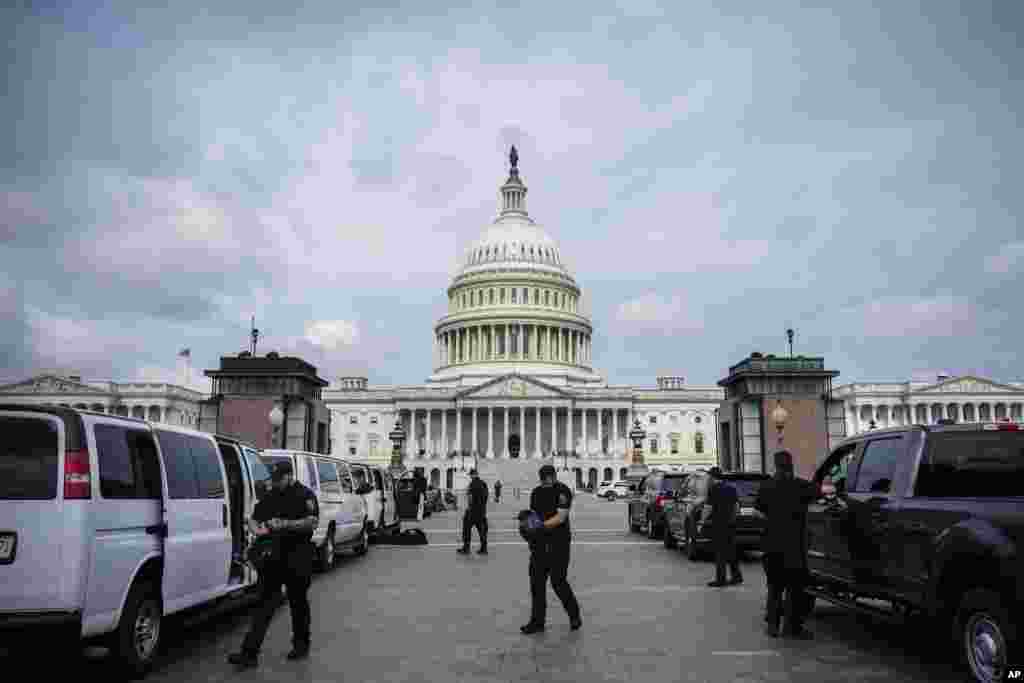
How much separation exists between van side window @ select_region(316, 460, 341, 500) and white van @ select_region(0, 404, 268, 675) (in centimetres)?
746

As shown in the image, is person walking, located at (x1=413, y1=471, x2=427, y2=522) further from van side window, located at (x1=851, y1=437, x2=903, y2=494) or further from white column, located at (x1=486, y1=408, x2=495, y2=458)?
white column, located at (x1=486, y1=408, x2=495, y2=458)

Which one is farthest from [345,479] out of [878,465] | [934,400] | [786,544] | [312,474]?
[934,400]

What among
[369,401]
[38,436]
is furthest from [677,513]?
[369,401]

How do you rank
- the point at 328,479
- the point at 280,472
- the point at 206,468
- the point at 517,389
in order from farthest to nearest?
1. the point at 517,389
2. the point at 328,479
3. the point at 206,468
4. the point at 280,472

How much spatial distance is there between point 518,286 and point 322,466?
117435 mm

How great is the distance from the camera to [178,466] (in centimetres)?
1017

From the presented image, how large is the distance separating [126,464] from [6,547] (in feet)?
4.74

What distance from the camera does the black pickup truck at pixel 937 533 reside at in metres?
7.66

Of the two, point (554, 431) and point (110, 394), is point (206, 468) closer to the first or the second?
point (554, 431)

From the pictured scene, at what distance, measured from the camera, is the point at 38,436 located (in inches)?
316

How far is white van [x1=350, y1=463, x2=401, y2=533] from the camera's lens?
22.7 m

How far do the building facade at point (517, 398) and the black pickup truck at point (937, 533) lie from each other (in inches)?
3742

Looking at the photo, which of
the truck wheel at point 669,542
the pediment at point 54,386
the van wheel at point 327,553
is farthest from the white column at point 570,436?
the van wheel at point 327,553

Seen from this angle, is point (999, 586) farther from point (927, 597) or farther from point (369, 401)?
point (369, 401)
